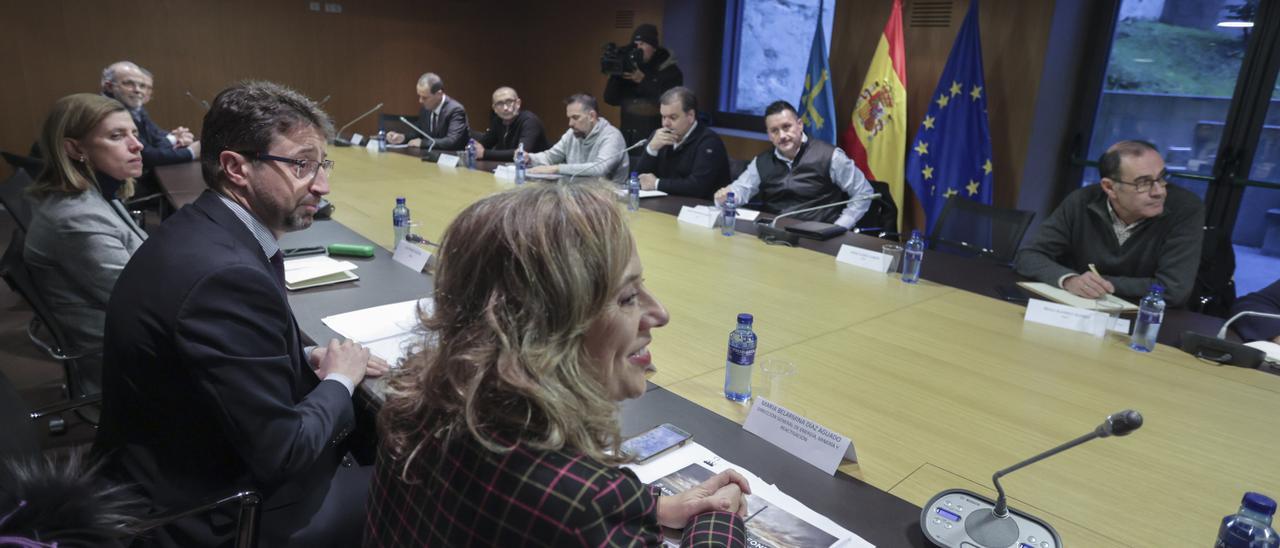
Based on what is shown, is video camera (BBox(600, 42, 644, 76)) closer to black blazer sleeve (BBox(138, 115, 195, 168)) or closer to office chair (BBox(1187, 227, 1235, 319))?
black blazer sleeve (BBox(138, 115, 195, 168))

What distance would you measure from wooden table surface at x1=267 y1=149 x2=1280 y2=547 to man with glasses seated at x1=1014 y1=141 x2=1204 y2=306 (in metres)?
0.41

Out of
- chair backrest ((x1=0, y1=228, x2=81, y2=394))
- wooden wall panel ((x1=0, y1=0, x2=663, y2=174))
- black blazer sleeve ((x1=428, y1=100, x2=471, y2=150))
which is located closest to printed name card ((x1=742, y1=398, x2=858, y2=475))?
chair backrest ((x1=0, y1=228, x2=81, y2=394))

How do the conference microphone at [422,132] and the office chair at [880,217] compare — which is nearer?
the office chair at [880,217]

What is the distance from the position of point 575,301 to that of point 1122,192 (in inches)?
99.6

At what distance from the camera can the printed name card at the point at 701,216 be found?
10.8ft

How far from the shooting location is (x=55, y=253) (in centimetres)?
198

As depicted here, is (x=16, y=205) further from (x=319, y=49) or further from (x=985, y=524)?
(x=319, y=49)

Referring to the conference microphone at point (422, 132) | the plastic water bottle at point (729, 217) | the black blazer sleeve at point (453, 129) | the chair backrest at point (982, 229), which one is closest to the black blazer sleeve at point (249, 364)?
the plastic water bottle at point (729, 217)

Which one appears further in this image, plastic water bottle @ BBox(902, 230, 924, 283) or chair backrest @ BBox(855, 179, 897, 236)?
chair backrest @ BBox(855, 179, 897, 236)

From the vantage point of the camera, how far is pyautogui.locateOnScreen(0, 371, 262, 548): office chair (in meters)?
0.87

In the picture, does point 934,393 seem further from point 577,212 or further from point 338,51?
point 338,51

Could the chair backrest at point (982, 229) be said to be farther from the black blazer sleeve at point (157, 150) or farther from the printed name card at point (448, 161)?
the black blazer sleeve at point (157, 150)

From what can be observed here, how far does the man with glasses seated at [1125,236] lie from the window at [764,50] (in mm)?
3176

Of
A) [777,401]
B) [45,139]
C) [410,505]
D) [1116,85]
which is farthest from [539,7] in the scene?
[410,505]
